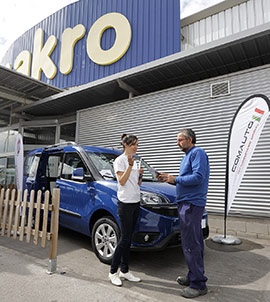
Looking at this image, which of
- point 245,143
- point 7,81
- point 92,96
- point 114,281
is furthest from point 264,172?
point 7,81

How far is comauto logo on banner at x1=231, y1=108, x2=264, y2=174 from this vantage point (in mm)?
4512

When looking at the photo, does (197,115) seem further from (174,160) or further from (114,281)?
(114,281)

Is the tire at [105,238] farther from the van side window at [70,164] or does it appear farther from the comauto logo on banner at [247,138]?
the comauto logo on banner at [247,138]

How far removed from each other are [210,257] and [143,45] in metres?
8.29

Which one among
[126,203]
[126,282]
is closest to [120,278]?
[126,282]

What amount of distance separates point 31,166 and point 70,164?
1.78 m

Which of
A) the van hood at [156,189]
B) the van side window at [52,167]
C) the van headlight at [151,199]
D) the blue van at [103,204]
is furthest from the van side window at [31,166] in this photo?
the van headlight at [151,199]

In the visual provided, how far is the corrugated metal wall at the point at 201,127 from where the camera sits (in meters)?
5.43

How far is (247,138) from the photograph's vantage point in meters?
4.53

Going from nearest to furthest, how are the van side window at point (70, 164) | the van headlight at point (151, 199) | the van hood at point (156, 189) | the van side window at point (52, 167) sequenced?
the van headlight at point (151, 199) < the van hood at point (156, 189) < the van side window at point (70, 164) < the van side window at point (52, 167)

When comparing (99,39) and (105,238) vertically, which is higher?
(99,39)

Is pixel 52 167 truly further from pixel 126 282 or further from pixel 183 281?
pixel 183 281

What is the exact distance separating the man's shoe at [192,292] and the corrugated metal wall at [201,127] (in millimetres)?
3378

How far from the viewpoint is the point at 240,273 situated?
127 inches
